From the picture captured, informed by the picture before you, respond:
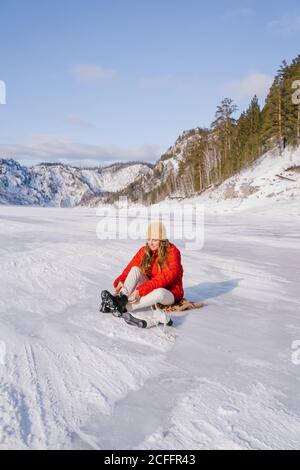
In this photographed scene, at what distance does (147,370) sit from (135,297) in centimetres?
149

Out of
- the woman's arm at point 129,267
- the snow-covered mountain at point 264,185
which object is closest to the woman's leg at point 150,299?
the woman's arm at point 129,267

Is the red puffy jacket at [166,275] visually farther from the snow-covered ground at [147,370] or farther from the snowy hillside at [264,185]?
the snowy hillside at [264,185]

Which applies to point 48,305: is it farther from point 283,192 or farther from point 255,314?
point 283,192

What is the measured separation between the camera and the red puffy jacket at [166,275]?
4.97 m

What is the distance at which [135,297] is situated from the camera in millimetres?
4953

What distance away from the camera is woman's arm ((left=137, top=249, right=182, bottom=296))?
16.3ft

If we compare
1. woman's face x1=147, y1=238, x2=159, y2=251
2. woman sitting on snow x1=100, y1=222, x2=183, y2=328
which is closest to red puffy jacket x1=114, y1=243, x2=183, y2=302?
woman sitting on snow x1=100, y1=222, x2=183, y2=328

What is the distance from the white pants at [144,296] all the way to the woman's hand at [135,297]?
0.03 m

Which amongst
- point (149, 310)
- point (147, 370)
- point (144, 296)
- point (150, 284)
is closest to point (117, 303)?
point (144, 296)

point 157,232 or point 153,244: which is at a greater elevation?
point 157,232

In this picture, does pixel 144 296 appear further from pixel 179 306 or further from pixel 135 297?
pixel 179 306

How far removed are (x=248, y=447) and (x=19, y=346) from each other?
2.47 meters

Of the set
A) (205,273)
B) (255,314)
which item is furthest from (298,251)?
(255,314)

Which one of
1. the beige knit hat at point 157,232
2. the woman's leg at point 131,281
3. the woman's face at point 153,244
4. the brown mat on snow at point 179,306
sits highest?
the beige knit hat at point 157,232
